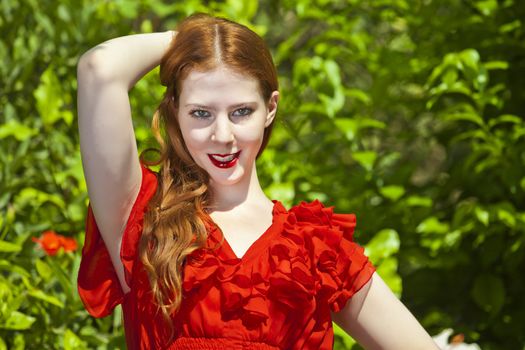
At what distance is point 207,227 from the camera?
2.07 meters

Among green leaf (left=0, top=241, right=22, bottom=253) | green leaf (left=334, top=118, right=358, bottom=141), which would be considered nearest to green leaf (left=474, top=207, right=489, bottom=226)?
green leaf (left=334, top=118, right=358, bottom=141)

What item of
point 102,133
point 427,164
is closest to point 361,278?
point 102,133

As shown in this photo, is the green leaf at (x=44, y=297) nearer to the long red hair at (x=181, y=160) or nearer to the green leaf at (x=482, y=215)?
the long red hair at (x=181, y=160)

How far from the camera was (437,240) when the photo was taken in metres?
3.45

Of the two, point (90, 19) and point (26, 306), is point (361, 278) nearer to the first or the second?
point (26, 306)

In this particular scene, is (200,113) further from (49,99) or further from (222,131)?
(49,99)

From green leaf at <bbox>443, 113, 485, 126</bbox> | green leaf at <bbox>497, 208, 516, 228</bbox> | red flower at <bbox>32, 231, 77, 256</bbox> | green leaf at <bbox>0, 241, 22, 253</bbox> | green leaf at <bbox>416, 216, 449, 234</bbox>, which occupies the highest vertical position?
green leaf at <bbox>443, 113, 485, 126</bbox>

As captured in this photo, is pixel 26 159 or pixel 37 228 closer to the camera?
pixel 37 228

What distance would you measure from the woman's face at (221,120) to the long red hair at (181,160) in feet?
0.09

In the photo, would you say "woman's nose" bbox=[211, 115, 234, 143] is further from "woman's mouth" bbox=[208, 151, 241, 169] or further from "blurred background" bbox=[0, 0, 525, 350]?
"blurred background" bbox=[0, 0, 525, 350]

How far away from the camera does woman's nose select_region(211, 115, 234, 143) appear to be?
6.72ft

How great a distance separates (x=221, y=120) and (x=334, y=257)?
385 mm

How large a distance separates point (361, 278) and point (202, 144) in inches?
18.0

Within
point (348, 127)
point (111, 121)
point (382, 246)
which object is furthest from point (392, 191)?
point (111, 121)
